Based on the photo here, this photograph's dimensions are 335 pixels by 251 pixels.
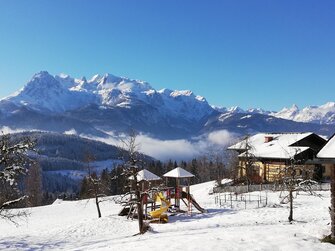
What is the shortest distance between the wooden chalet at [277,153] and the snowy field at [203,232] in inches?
449

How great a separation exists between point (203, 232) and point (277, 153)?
38372mm

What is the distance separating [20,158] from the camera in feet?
78.7

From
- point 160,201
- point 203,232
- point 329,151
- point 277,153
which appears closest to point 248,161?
point 277,153

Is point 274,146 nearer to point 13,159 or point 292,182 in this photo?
point 292,182

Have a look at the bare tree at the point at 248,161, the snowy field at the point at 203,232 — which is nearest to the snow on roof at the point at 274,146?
the bare tree at the point at 248,161

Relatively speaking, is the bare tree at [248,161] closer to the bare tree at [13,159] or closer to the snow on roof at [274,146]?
the snow on roof at [274,146]

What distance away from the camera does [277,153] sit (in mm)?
60625

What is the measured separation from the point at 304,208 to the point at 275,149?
2578cm

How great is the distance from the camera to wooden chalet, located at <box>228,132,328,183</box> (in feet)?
194

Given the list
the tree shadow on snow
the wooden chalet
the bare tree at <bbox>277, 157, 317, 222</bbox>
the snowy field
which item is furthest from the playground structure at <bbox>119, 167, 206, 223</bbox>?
the wooden chalet

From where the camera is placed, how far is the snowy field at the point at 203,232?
1909cm

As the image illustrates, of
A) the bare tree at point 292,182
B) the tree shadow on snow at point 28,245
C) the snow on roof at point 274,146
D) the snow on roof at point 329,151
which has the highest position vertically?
the snow on roof at point 274,146

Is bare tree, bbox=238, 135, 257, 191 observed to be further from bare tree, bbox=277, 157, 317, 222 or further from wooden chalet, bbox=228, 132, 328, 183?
bare tree, bbox=277, 157, 317, 222

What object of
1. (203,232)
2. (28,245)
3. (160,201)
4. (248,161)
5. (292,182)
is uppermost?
(248,161)
